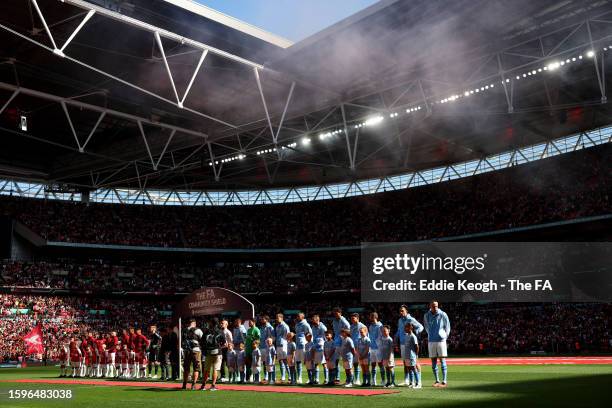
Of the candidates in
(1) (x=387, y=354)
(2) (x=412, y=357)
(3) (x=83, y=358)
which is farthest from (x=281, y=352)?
(3) (x=83, y=358)

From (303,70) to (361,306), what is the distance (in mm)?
27864

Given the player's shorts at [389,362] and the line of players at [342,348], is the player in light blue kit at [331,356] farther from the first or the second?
the player's shorts at [389,362]

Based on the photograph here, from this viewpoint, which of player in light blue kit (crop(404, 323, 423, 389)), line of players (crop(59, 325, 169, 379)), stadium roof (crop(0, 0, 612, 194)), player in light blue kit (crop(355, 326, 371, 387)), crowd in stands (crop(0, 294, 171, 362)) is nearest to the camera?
player in light blue kit (crop(404, 323, 423, 389))

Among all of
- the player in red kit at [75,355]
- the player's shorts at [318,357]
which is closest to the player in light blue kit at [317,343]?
the player's shorts at [318,357]

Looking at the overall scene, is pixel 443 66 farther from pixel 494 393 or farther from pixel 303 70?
pixel 494 393

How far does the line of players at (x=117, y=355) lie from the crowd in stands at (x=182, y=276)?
24.5m

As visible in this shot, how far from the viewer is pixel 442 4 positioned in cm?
1956

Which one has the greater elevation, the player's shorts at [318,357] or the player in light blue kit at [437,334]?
the player in light blue kit at [437,334]

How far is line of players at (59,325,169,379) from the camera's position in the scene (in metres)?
21.7

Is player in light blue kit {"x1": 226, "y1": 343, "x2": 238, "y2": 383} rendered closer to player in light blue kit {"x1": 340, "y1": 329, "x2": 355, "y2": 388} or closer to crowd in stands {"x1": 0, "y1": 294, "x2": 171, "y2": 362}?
player in light blue kit {"x1": 340, "y1": 329, "x2": 355, "y2": 388}

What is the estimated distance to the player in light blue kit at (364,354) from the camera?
1456cm

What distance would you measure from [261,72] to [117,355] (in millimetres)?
11987

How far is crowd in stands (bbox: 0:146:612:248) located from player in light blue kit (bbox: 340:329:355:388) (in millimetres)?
27170

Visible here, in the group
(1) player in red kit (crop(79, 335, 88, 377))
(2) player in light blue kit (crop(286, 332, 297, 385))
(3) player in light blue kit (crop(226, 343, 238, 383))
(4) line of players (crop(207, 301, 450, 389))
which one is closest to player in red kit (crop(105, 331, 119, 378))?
(1) player in red kit (crop(79, 335, 88, 377))
